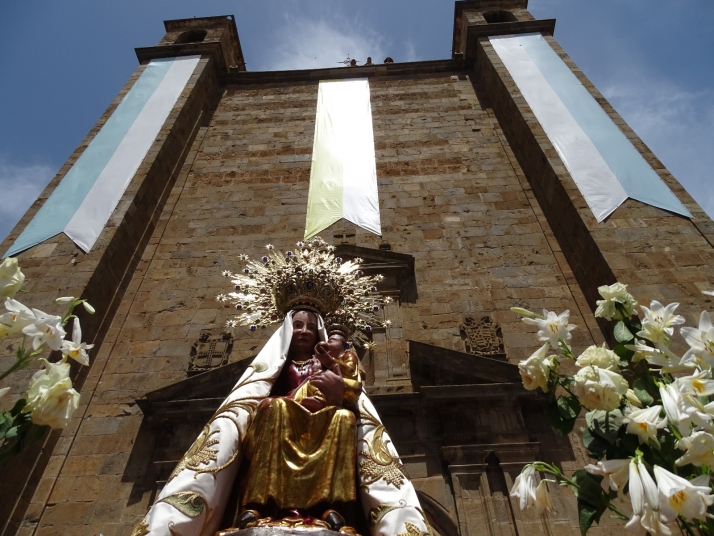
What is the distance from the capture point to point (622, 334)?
2826 mm

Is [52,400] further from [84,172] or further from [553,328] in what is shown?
[84,172]

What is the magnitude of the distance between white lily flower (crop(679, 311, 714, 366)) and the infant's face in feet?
8.07

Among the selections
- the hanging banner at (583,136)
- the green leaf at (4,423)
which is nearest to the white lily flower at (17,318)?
the green leaf at (4,423)

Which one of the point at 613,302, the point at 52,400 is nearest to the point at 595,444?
the point at 613,302

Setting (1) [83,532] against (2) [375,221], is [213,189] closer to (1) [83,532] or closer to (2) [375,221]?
(2) [375,221]

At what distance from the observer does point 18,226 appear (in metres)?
8.15

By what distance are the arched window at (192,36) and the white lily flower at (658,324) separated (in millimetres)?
14710

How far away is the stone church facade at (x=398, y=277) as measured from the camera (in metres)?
5.36

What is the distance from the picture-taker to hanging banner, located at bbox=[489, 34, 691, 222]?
7984 millimetres

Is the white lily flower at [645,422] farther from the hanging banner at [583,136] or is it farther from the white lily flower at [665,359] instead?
the hanging banner at [583,136]

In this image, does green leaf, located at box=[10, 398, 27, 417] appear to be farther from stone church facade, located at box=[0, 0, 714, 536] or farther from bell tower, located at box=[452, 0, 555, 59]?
bell tower, located at box=[452, 0, 555, 59]

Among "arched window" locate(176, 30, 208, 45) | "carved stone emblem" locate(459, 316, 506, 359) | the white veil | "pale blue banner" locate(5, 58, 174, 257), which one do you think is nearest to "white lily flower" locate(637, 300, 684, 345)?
the white veil

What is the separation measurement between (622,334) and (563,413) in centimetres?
52

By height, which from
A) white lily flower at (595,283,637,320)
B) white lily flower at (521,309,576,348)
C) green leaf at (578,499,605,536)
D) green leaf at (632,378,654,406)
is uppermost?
white lily flower at (595,283,637,320)
